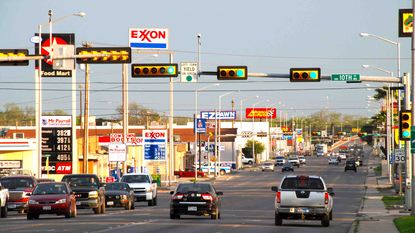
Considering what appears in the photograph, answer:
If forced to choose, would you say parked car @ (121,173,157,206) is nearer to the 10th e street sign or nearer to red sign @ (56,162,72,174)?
the 10th e street sign

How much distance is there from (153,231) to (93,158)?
72467 millimetres

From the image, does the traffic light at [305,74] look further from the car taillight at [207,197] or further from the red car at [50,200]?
the red car at [50,200]

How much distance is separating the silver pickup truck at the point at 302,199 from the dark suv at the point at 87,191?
11759 mm

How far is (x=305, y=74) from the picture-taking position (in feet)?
161

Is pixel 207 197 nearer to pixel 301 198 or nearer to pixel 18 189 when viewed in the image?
pixel 301 198

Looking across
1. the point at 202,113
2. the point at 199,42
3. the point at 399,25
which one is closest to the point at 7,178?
the point at 199,42

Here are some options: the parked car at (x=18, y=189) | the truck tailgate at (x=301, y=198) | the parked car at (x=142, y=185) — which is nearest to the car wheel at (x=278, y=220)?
the truck tailgate at (x=301, y=198)

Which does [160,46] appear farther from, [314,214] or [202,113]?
[202,113]

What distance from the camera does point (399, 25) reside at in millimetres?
50625

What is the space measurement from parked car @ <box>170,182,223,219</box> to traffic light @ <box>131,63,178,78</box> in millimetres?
9222

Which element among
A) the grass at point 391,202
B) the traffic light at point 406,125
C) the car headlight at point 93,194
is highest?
the traffic light at point 406,125

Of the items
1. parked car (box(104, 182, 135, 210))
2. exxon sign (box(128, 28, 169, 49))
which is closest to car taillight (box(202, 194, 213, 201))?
parked car (box(104, 182, 135, 210))

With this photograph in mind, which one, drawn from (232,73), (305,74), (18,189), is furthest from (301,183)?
(18,189)

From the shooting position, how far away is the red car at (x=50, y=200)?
40812mm
